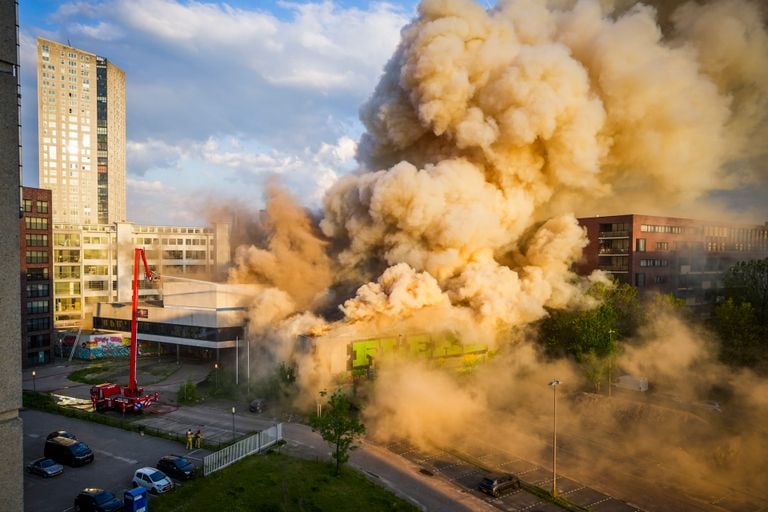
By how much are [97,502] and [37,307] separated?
37.3m

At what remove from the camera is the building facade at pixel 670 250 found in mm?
46594

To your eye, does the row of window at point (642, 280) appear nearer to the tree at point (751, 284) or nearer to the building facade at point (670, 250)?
the building facade at point (670, 250)

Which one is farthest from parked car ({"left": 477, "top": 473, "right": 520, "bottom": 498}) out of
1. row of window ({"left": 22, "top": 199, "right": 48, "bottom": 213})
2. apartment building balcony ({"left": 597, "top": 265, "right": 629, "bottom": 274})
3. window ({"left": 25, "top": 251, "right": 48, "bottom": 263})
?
row of window ({"left": 22, "top": 199, "right": 48, "bottom": 213})

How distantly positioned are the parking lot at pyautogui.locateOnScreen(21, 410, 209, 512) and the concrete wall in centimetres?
1737

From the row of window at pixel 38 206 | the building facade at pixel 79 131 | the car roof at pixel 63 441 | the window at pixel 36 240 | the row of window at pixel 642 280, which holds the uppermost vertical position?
the building facade at pixel 79 131

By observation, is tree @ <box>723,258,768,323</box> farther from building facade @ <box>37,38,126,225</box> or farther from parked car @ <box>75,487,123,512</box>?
building facade @ <box>37,38,126,225</box>

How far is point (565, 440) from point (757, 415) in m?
10.3

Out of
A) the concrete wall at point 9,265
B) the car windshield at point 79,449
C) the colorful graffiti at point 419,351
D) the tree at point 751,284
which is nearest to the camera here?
the concrete wall at point 9,265

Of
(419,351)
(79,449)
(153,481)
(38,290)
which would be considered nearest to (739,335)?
(419,351)

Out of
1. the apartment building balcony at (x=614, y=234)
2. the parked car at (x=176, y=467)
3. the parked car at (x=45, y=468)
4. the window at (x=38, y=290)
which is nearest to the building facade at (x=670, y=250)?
the apartment building balcony at (x=614, y=234)

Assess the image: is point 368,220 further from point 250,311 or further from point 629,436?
point 629,436

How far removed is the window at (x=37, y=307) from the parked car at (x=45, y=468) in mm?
30860

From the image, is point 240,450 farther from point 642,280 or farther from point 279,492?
point 642,280

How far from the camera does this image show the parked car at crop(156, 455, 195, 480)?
71.1ft
